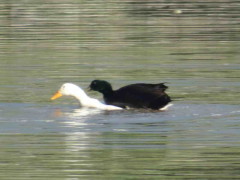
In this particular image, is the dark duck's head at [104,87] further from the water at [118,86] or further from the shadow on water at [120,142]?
the shadow on water at [120,142]

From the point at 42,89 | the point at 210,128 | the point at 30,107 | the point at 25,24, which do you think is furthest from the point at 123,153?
the point at 25,24

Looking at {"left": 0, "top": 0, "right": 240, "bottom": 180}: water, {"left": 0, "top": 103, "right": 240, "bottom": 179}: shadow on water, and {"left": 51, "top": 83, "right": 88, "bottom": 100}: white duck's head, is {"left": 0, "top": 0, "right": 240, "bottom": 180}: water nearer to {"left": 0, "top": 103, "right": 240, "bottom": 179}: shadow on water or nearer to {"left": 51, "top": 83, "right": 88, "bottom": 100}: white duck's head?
{"left": 0, "top": 103, "right": 240, "bottom": 179}: shadow on water

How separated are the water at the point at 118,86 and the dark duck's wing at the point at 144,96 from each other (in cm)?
16

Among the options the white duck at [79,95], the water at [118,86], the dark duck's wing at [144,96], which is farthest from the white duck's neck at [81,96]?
the dark duck's wing at [144,96]

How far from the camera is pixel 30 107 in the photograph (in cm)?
1573

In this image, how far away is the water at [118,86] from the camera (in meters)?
12.1

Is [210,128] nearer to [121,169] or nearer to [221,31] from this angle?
[121,169]

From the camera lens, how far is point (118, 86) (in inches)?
698

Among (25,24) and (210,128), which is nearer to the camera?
(210,128)

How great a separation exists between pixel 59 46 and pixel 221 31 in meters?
4.14

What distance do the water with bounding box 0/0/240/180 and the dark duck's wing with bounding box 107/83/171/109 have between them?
163 mm

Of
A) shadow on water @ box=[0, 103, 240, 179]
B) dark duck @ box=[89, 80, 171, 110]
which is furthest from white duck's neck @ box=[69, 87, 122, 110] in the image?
shadow on water @ box=[0, 103, 240, 179]

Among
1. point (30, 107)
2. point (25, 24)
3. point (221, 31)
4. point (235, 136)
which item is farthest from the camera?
point (25, 24)

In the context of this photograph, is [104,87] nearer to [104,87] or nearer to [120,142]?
[104,87]
